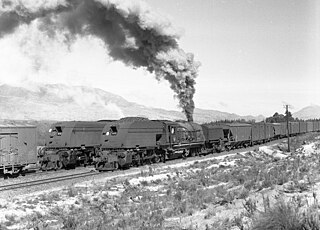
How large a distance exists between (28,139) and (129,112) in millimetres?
126370

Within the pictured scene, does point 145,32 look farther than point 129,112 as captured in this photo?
No

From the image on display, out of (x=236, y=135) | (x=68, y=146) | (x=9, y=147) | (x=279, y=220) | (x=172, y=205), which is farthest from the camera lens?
(x=236, y=135)

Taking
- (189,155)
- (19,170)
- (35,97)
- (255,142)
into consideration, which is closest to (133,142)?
(19,170)

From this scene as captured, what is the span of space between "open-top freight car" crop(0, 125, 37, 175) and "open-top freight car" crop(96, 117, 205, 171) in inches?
144

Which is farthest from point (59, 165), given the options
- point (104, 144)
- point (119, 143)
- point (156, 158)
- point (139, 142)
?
point (156, 158)

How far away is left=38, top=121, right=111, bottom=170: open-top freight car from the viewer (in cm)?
2408

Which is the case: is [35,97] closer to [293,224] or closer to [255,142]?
[255,142]

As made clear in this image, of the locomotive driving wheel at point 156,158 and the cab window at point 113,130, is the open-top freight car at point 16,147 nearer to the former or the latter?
the cab window at point 113,130

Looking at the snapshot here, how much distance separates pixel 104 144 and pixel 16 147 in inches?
183

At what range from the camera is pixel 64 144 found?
2436cm

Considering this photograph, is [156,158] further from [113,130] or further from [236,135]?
[236,135]

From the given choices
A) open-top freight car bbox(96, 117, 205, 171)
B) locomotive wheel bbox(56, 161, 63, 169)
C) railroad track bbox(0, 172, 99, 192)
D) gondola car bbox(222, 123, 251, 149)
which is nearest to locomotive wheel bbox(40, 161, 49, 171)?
locomotive wheel bbox(56, 161, 63, 169)

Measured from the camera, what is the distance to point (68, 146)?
79.8 ft

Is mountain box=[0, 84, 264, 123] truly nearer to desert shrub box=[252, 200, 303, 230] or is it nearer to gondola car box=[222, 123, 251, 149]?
gondola car box=[222, 123, 251, 149]
